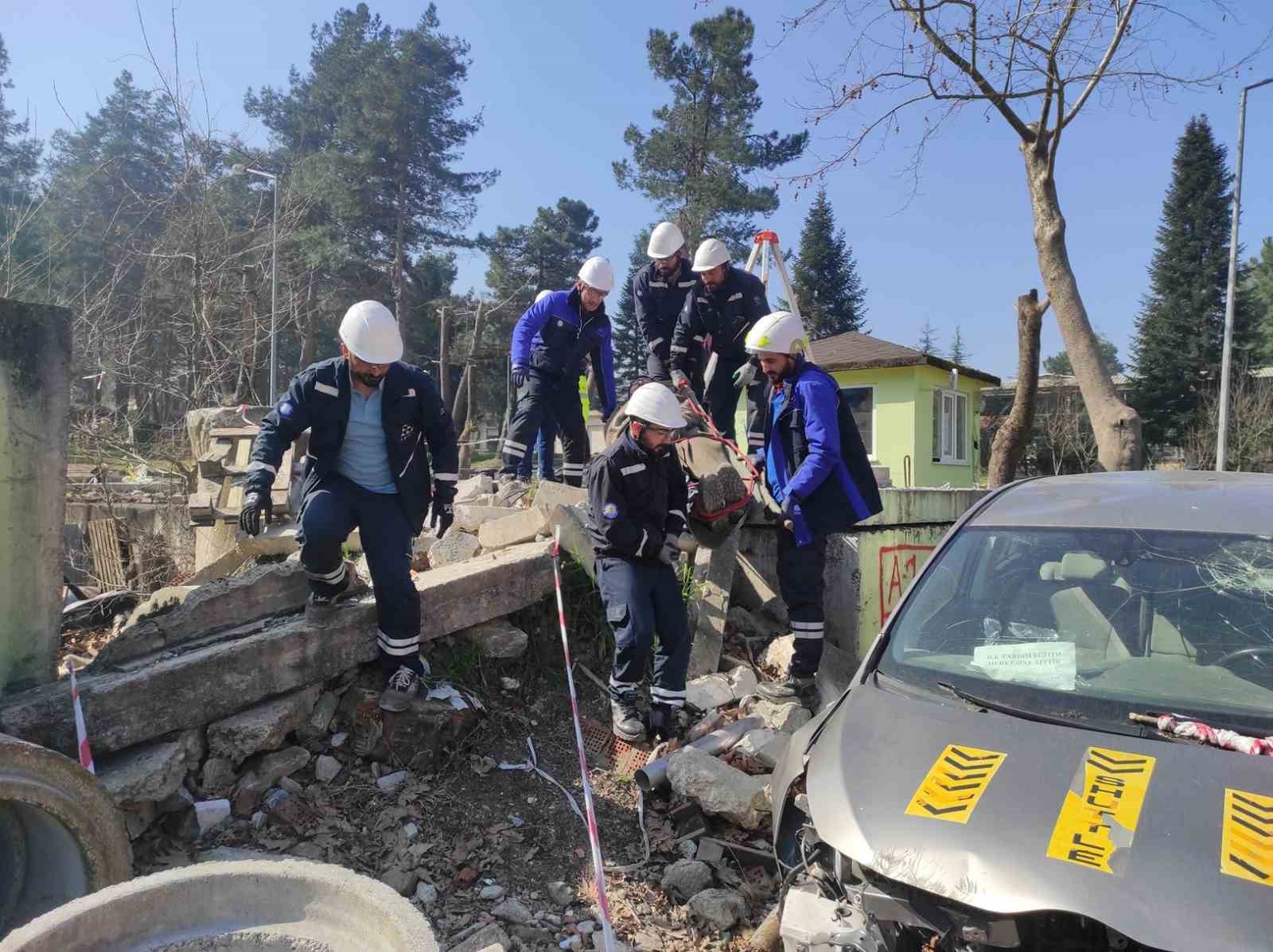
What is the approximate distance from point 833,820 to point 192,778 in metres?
3.00

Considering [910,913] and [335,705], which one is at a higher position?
[910,913]

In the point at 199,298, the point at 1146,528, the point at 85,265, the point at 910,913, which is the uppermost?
the point at 85,265

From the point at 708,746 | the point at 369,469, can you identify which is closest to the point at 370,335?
the point at 369,469

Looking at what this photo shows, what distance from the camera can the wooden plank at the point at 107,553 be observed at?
8.58m

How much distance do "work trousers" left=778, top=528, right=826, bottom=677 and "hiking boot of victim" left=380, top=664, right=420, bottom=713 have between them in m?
2.10

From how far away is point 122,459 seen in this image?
9.77 m

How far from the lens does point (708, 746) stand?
14.0 ft

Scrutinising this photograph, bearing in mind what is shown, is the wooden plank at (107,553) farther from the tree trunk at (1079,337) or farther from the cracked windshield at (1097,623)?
the tree trunk at (1079,337)

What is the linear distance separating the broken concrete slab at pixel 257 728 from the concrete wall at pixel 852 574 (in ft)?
9.74

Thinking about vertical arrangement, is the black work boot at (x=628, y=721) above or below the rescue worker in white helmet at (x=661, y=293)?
below

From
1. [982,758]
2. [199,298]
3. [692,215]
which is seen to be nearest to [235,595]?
[982,758]

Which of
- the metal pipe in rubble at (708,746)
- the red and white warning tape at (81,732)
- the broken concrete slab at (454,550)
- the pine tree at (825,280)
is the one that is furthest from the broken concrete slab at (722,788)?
the pine tree at (825,280)

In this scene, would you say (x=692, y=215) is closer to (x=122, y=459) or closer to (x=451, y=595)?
(x=122, y=459)

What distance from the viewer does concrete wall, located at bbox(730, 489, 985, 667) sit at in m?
6.05
